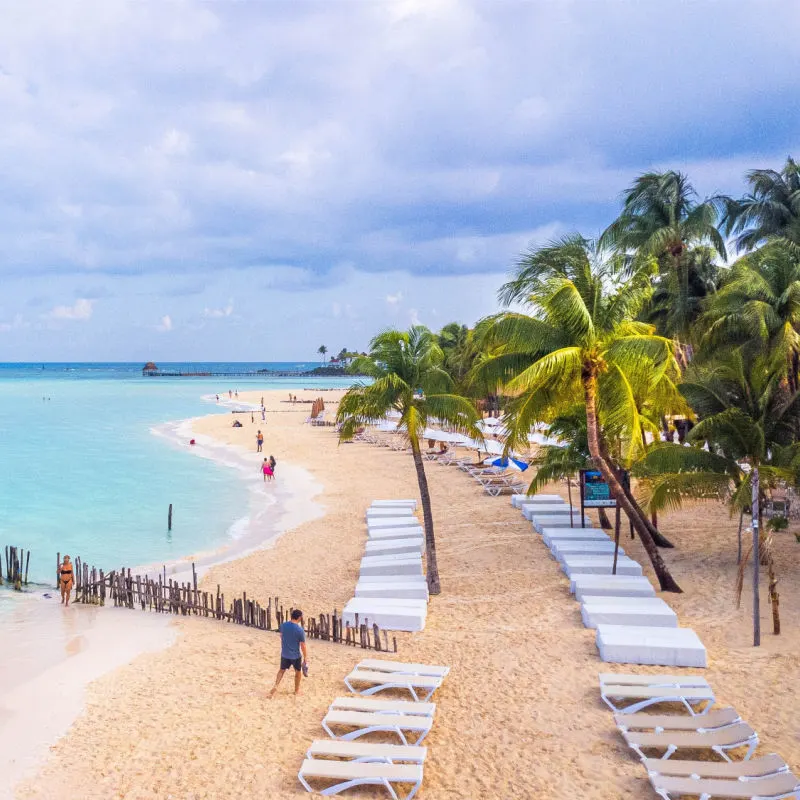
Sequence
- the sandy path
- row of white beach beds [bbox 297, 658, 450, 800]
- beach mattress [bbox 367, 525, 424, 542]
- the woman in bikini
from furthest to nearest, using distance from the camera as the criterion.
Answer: beach mattress [bbox 367, 525, 424, 542] → the woman in bikini → the sandy path → row of white beach beds [bbox 297, 658, 450, 800]

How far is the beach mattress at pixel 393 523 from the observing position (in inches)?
684

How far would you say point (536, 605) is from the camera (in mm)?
12227

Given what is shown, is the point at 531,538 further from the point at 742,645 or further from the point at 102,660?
the point at 102,660

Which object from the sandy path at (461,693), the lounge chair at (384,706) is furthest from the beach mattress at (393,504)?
the lounge chair at (384,706)

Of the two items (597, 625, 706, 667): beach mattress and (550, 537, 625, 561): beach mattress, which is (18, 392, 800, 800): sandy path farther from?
(550, 537, 625, 561): beach mattress

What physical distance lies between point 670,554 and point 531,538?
327 centimetres

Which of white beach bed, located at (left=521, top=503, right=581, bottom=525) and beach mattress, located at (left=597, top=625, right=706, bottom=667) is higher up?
white beach bed, located at (left=521, top=503, right=581, bottom=525)

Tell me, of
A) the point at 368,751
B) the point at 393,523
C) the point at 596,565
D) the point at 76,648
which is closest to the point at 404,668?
the point at 368,751

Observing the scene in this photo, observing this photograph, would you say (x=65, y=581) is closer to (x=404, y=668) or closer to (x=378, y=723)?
(x=404, y=668)

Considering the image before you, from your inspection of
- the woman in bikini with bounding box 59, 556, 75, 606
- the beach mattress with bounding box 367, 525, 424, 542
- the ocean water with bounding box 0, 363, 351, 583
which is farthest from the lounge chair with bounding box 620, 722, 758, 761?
the ocean water with bounding box 0, 363, 351, 583

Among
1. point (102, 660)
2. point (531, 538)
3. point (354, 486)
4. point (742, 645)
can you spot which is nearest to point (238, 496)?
point (354, 486)

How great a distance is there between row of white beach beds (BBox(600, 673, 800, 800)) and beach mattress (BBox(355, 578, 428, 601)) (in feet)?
14.1

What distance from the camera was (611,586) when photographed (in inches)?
465

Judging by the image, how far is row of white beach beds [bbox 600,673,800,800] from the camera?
615cm
